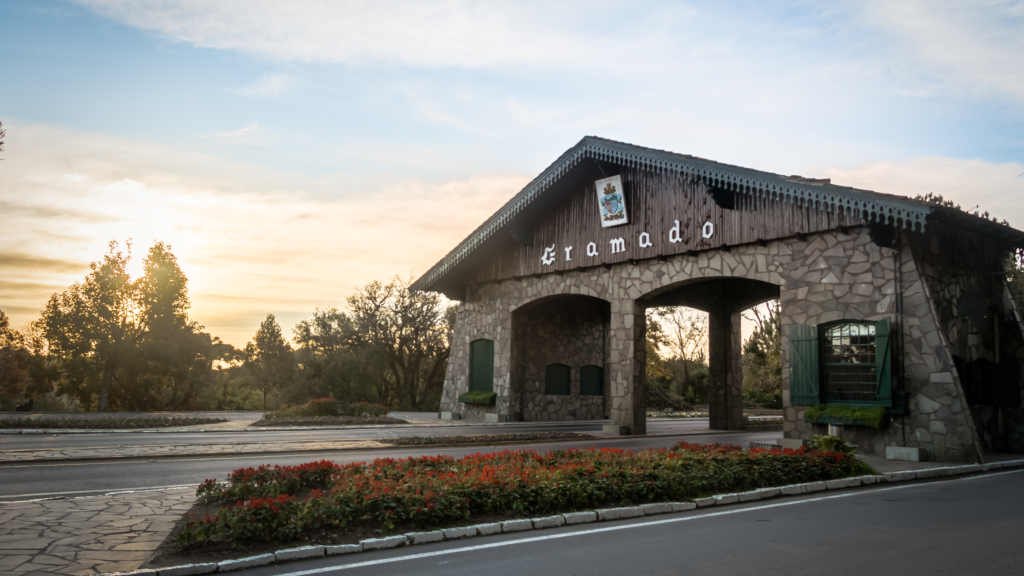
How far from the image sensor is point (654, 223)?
61.8 feet

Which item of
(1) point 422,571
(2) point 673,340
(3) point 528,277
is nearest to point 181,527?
(1) point 422,571

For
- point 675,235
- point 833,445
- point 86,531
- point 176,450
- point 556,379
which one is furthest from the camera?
point 556,379

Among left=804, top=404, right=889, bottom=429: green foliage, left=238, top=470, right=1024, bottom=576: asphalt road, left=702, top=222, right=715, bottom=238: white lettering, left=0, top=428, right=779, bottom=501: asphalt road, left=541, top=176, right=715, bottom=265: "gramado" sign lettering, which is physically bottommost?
left=238, top=470, right=1024, bottom=576: asphalt road

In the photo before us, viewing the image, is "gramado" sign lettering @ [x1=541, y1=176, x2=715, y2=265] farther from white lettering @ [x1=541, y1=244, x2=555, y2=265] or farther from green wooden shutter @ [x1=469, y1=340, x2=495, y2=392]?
green wooden shutter @ [x1=469, y1=340, x2=495, y2=392]

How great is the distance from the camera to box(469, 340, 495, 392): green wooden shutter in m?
24.7

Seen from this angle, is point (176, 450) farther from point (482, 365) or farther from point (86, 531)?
point (482, 365)

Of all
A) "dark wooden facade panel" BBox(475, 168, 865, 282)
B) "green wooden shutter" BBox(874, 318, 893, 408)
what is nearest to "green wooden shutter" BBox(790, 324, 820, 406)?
"green wooden shutter" BBox(874, 318, 893, 408)

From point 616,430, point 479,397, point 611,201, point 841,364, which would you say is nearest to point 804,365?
point 841,364

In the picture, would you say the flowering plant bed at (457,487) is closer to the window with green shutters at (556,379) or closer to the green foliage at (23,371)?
the window with green shutters at (556,379)

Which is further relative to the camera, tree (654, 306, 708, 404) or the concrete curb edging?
tree (654, 306, 708, 404)

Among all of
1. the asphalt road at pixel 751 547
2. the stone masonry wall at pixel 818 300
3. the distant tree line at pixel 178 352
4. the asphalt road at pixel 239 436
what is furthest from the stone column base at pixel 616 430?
the distant tree line at pixel 178 352

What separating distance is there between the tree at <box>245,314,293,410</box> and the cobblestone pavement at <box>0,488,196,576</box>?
1521 inches

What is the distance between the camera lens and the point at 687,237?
58.6ft

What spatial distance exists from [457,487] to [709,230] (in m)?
12.1
